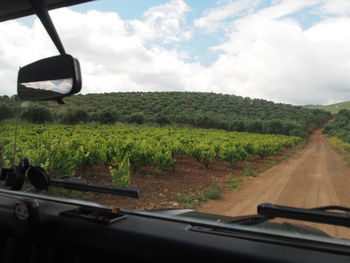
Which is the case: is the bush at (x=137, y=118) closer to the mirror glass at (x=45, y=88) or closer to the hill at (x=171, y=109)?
the hill at (x=171, y=109)

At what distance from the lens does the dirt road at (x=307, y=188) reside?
3508 mm

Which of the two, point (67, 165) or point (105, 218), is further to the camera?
point (67, 165)

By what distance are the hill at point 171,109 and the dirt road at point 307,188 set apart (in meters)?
0.41

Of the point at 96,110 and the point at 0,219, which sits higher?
the point at 96,110

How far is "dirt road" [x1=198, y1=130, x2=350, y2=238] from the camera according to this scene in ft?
11.5

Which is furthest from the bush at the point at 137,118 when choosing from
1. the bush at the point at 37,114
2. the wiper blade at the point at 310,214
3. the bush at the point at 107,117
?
the wiper blade at the point at 310,214

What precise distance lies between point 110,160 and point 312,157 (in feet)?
23.0

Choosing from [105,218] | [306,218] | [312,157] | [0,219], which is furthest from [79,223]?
[312,157]

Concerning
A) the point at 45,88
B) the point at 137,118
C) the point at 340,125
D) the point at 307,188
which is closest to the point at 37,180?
the point at 45,88

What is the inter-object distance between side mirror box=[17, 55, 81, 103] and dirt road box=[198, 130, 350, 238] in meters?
2.20

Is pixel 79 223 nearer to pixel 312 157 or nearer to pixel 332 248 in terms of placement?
pixel 332 248

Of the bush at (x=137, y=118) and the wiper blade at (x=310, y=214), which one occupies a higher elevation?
the bush at (x=137, y=118)

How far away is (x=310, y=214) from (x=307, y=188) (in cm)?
302

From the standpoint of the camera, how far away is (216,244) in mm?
1167
